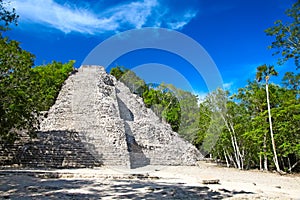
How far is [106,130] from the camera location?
17.0 m

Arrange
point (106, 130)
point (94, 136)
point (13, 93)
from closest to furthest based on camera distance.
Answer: point (13, 93) < point (94, 136) < point (106, 130)

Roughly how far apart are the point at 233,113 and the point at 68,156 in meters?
13.7

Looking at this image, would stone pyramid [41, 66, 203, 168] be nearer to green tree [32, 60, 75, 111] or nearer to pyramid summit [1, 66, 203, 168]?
pyramid summit [1, 66, 203, 168]

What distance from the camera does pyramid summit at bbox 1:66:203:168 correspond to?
14023 mm

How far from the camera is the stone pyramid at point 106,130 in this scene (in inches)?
608

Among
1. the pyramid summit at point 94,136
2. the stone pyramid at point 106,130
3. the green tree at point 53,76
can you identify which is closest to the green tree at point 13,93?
the pyramid summit at point 94,136

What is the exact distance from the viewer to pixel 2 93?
30.9ft

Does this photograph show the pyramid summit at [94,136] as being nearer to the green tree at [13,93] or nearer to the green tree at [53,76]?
the green tree at [13,93]

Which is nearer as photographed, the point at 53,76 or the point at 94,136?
the point at 94,136

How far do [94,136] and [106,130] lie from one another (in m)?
1.09

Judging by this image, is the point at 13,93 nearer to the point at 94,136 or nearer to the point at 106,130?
the point at 94,136

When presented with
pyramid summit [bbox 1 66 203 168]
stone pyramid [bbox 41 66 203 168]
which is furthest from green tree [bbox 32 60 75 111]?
stone pyramid [bbox 41 66 203 168]

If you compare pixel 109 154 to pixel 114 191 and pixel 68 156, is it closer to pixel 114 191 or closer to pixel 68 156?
pixel 68 156

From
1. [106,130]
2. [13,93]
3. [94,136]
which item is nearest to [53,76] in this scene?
[106,130]
